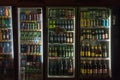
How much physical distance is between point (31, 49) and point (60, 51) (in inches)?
23.5

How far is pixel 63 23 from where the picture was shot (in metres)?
5.28

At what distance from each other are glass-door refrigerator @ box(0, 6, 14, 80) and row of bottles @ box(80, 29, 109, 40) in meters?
1.47

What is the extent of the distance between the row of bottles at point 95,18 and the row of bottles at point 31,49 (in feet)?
3.39

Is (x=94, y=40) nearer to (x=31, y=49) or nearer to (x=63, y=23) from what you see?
(x=63, y=23)

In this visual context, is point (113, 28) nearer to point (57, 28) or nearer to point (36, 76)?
point (57, 28)

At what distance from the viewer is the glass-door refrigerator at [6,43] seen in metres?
5.26

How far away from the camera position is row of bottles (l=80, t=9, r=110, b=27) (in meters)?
Result: 5.22

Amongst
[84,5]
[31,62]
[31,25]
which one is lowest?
[31,62]

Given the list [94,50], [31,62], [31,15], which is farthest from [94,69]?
[31,15]

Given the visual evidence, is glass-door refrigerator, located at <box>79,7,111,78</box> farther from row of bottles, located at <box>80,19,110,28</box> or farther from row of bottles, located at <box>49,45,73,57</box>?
row of bottles, located at <box>49,45,73,57</box>

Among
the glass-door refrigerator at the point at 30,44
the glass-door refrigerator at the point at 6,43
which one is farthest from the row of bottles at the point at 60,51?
the glass-door refrigerator at the point at 6,43

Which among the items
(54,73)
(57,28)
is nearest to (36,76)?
(54,73)

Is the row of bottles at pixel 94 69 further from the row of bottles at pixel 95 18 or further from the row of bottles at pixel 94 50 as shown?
the row of bottles at pixel 95 18

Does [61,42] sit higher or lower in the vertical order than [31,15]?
lower
